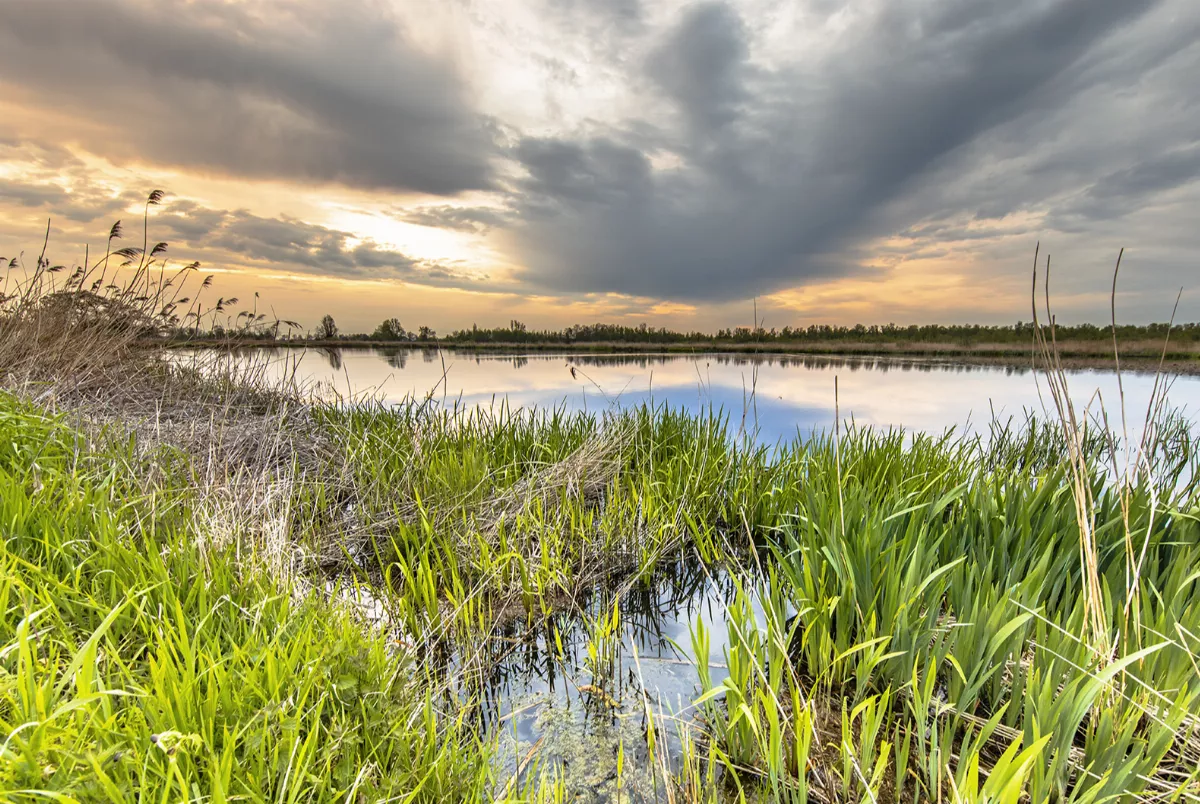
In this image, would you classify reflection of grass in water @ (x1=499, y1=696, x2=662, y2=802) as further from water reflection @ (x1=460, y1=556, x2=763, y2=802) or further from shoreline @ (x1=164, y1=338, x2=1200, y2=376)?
shoreline @ (x1=164, y1=338, x2=1200, y2=376)

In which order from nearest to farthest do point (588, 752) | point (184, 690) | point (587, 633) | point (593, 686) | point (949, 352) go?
1. point (184, 690)
2. point (588, 752)
3. point (593, 686)
4. point (587, 633)
5. point (949, 352)

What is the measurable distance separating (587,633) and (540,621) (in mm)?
A: 324

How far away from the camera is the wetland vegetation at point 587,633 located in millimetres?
1483

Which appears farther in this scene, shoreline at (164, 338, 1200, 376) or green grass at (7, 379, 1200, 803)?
shoreline at (164, 338, 1200, 376)

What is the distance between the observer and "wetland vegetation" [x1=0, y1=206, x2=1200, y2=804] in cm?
148

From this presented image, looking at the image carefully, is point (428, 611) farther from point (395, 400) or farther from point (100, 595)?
point (395, 400)

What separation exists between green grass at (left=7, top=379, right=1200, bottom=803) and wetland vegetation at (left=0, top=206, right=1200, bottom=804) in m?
0.02

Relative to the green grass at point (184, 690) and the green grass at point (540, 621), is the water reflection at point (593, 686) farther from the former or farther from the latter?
the green grass at point (184, 690)

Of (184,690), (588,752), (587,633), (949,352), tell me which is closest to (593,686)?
(588,752)

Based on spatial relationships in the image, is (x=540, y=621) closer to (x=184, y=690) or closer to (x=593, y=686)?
(x=593, y=686)

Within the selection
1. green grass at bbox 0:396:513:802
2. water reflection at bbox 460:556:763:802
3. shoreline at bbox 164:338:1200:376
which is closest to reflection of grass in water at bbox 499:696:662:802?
water reflection at bbox 460:556:763:802

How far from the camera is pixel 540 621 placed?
317cm

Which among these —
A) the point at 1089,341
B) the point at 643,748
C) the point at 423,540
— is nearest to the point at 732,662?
the point at 643,748

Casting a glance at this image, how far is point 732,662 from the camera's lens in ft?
6.86
